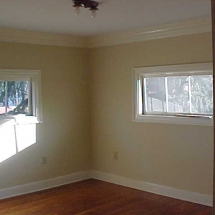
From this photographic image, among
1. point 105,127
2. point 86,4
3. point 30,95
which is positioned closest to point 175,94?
point 105,127

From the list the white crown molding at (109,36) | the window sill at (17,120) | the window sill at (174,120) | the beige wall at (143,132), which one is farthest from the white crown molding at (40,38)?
the window sill at (174,120)

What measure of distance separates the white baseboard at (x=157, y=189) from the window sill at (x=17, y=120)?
1370 millimetres

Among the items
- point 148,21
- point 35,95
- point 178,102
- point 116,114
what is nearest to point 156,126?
point 178,102

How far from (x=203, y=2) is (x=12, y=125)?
112 inches

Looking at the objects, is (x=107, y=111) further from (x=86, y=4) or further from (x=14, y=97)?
(x=86, y=4)

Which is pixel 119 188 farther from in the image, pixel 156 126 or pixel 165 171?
pixel 156 126

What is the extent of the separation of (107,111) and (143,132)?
2.40 feet

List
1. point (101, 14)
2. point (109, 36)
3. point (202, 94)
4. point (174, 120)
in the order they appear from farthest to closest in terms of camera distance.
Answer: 1. point (109, 36)
2. point (174, 120)
3. point (202, 94)
4. point (101, 14)

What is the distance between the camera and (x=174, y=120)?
4.23m

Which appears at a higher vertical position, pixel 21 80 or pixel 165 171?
pixel 21 80

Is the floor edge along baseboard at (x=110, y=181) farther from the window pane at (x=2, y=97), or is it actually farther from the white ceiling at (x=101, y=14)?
the white ceiling at (x=101, y=14)

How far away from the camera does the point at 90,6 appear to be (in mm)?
3057

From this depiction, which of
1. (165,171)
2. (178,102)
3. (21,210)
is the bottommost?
(21,210)

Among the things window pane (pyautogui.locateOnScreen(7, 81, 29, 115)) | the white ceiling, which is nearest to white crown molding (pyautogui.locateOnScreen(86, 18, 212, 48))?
the white ceiling
